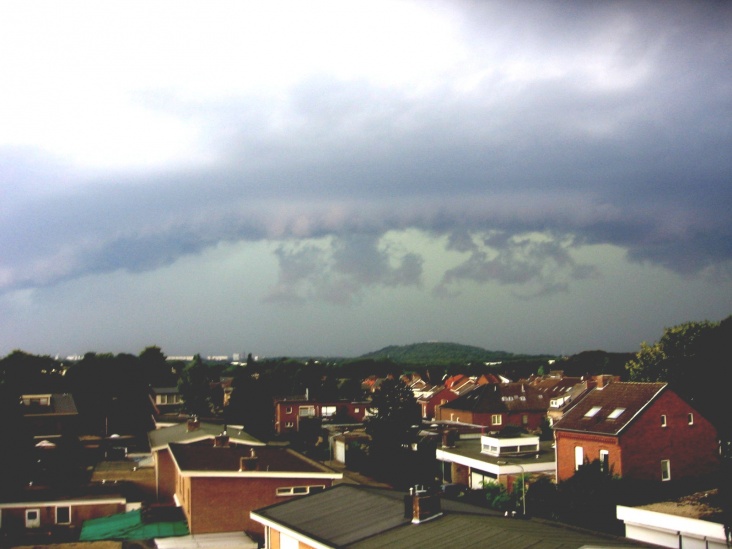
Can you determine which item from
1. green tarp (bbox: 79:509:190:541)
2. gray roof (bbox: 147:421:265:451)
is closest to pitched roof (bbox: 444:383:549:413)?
gray roof (bbox: 147:421:265:451)

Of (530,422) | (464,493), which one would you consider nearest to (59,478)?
(464,493)

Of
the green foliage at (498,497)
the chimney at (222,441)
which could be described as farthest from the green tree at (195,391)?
the green foliage at (498,497)

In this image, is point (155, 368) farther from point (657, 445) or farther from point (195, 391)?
point (657, 445)

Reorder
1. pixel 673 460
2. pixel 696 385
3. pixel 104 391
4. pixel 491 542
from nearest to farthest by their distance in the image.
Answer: pixel 491 542
pixel 673 460
pixel 696 385
pixel 104 391

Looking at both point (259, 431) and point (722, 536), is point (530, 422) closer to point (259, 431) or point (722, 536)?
point (259, 431)

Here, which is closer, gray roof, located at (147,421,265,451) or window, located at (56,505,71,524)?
window, located at (56,505,71,524)

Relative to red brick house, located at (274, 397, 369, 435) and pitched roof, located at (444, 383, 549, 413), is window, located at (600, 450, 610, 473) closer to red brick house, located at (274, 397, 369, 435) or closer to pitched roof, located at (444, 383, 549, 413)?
pitched roof, located at (444, 383, 549, 413)

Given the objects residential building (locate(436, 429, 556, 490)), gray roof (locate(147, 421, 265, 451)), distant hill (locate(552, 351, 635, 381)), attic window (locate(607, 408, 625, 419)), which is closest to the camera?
gray roof (locate(147, 421, 265, 451))
